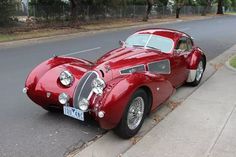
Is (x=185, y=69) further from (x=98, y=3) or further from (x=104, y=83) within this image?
(x=98, y=3)

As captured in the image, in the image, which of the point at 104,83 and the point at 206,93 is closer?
the point at 104,83

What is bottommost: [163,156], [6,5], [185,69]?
[163,156]

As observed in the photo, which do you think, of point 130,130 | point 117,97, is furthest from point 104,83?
point 130,130

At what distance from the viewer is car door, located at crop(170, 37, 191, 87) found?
278 inches

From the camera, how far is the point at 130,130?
5152mm

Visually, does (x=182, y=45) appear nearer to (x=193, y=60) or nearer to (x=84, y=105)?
(x=193, y=60)

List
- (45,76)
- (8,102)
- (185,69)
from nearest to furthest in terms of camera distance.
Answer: (45,76) < (8,102) < (185,69)

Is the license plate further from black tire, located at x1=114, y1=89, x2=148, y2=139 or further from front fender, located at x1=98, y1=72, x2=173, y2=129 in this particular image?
black tire, located at x1=114, y1=89, x2=148, y2=139

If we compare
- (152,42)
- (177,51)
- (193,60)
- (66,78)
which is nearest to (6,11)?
(193,60)

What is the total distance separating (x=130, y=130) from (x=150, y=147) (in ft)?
1.45

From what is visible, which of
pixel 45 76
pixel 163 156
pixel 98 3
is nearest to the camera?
pixel 163 156

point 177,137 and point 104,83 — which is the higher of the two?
point 104,83

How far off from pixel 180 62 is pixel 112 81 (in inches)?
103

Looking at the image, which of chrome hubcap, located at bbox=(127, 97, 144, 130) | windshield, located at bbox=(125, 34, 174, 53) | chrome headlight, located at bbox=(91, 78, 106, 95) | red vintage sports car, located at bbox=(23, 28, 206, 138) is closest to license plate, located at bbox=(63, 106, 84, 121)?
red vintage sports car, located at bbox=(23, 28, 206, 138)
